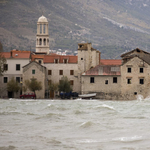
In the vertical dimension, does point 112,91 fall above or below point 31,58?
below

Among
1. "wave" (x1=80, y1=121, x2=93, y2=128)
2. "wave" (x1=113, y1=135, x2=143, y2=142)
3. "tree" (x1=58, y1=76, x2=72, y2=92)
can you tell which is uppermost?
"tree" (x1=58, y1=76, x2=72, y2=92)

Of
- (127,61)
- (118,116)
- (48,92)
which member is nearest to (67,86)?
(48,92)

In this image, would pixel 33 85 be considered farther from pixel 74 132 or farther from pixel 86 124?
pixel 74 132

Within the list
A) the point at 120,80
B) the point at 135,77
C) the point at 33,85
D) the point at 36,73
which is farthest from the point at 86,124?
the point at 36,73

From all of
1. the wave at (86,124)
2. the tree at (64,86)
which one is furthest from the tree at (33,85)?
the wave at (86,124)

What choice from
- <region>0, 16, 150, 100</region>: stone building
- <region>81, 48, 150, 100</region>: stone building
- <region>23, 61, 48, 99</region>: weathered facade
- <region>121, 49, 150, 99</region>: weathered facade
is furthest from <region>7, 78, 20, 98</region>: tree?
<region>121, 49, 150, 99</region>: weathered facade

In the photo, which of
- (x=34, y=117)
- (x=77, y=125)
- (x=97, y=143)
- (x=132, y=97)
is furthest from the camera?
(x=132, y=97)

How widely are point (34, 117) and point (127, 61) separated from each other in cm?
4563

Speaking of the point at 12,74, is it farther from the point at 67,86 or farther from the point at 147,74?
the point at 147,74

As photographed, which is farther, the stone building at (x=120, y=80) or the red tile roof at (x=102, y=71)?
the red tile roof at (x=102, y=71)

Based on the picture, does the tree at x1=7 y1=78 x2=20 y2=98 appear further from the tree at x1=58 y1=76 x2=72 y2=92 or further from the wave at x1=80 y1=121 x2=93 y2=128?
the wave at x1=80 y1=121 x2=93 y2=128

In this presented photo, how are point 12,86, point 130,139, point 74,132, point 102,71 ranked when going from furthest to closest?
point 12,86
point 102,71
point 74,132
point 130,139

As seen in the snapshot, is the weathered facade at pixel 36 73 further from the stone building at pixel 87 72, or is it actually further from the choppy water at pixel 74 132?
the choppy water at pixel 74 132

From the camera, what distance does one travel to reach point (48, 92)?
315 feet
